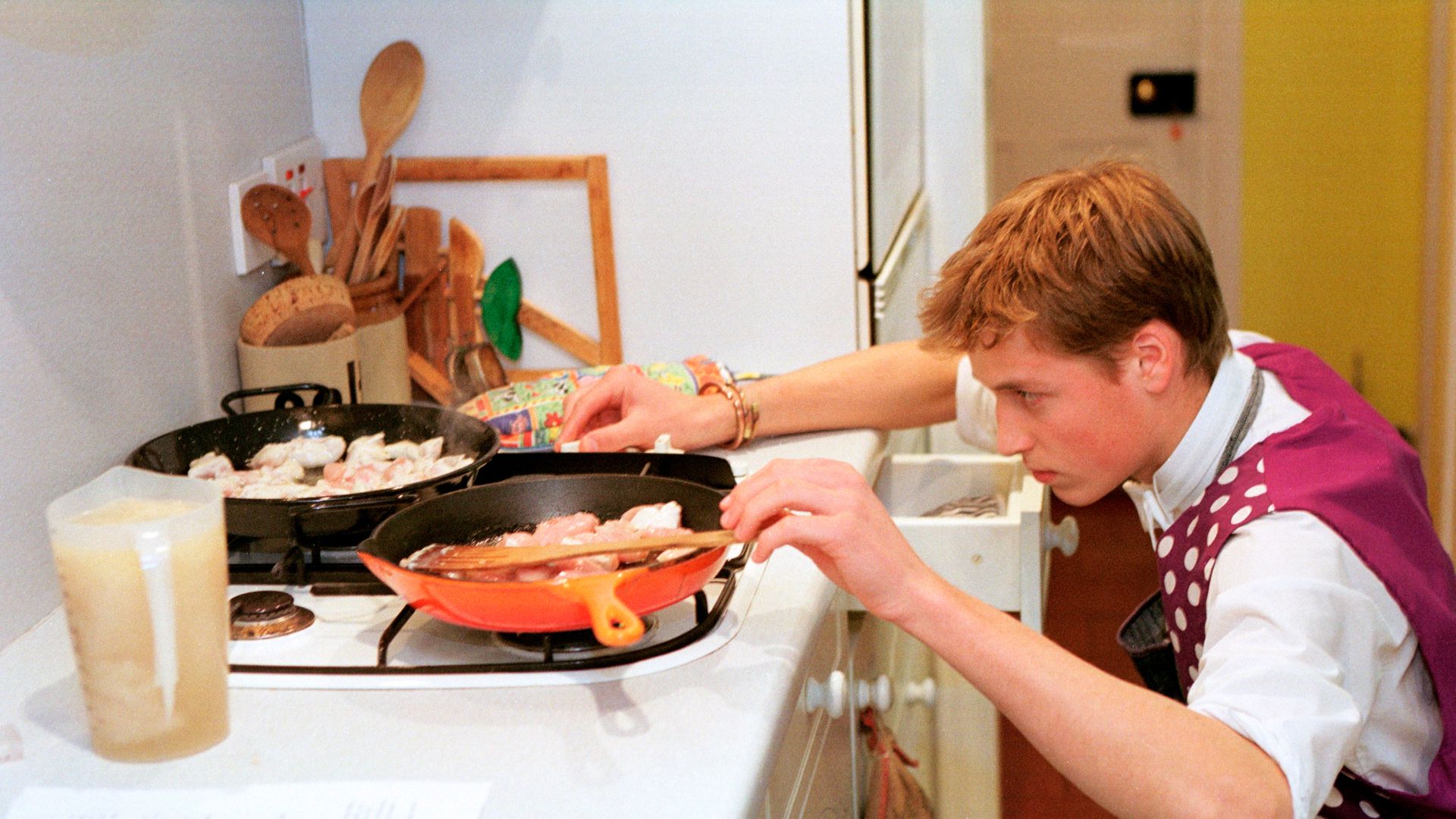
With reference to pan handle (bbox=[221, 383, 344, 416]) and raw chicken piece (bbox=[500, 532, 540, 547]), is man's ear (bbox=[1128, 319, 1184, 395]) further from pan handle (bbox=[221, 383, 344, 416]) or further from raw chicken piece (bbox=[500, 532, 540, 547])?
pan handle (bbox=[221, 383, 344, 416])

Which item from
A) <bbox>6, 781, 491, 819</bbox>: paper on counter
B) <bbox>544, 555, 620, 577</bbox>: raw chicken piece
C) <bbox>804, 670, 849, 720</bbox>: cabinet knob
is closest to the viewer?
<bbox>6, 781, 491, 819</bbox>: paper on counter

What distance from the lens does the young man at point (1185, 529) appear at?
910 millimetres

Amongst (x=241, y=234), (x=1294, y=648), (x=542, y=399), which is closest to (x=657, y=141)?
(x=542, y=399)

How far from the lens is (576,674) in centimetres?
100

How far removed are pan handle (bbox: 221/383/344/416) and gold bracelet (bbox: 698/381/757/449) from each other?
1.38 feet

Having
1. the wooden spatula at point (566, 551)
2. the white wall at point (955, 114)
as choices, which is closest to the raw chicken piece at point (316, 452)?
the wooden spatula at point (566, 551)

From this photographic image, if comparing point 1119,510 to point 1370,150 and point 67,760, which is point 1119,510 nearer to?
point 1370,150

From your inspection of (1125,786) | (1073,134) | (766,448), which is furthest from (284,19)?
(1073,134)

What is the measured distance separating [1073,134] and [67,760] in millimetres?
3568

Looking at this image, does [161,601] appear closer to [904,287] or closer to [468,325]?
[468,325]

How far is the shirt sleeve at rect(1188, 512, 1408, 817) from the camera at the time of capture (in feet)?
2.94

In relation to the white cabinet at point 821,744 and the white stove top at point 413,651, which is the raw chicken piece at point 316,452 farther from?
the white cabinet at point 821,744

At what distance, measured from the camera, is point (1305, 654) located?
0.91 metres

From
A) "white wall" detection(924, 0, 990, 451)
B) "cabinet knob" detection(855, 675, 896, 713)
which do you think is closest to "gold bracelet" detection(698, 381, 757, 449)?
"cabinet knob" detection(855, 675, 896, 713)
